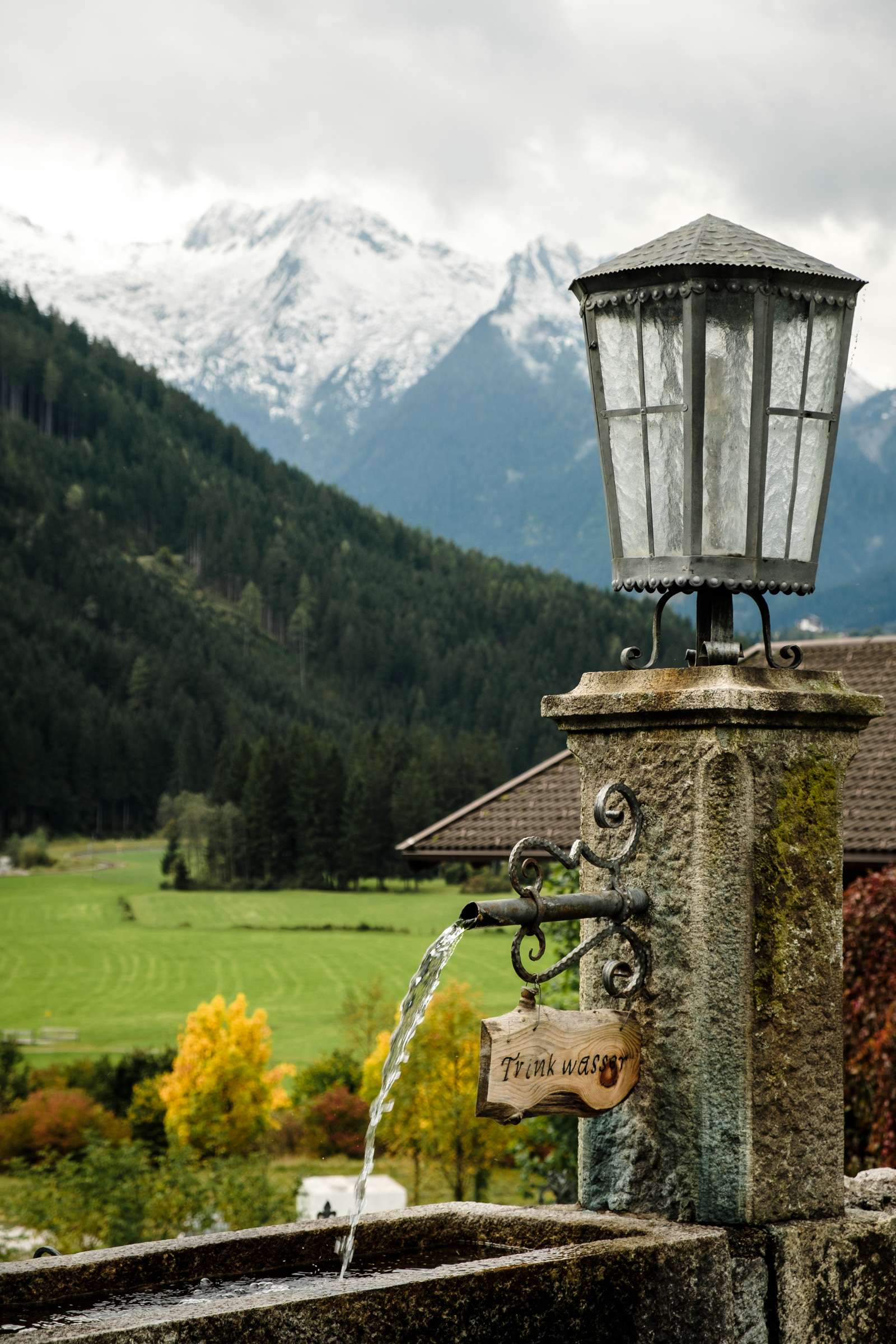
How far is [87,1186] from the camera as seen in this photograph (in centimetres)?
1677

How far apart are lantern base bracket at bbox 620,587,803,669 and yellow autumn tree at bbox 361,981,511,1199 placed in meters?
18.8

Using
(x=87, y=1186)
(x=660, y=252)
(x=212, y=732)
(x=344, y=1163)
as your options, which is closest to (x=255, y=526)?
(x=212, y=732)

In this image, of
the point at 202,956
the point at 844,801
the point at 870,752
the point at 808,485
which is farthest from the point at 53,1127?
the point at 202,956

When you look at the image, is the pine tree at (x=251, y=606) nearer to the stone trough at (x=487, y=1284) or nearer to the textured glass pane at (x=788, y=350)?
the textured glass pane at (x=788, y=350)

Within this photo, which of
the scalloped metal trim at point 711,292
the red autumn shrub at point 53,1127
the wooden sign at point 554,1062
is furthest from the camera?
the red autumn shrub at point 53,1127

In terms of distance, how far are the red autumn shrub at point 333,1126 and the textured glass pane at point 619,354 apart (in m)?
26.8

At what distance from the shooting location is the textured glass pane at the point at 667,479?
3275 mm

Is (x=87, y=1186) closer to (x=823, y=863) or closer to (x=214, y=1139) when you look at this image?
(x=214, y=1139)

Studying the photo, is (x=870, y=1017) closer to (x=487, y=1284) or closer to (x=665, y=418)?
(x=665, y=418)

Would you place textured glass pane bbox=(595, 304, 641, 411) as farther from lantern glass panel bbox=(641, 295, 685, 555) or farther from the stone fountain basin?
the stone fountain basin

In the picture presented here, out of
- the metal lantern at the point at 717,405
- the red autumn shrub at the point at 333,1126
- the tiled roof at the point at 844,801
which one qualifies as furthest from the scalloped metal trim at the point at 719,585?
the red autumn shrub at the point at 333,1126

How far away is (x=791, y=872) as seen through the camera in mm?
3047

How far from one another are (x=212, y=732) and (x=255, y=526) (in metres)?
44.5

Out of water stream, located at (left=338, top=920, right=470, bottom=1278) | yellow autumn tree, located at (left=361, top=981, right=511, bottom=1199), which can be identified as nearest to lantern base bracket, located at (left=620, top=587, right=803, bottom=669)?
water stream, located at (left=338, top=920, right=470, bottom=1278)
